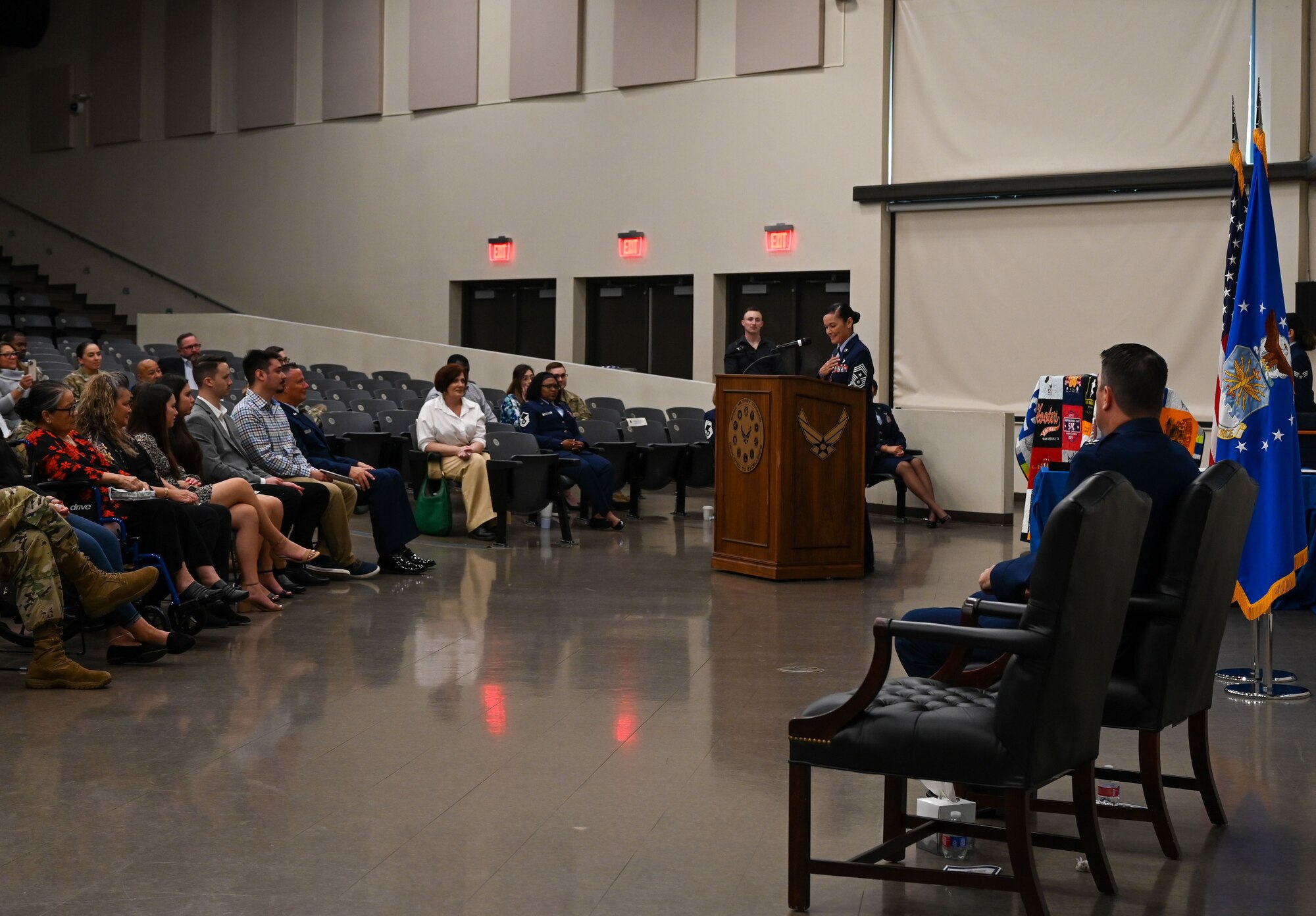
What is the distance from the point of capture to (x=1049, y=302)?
39.2ft

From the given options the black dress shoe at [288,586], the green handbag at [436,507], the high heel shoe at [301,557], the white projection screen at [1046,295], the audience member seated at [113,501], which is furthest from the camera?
the white projection screen at [1046,295]

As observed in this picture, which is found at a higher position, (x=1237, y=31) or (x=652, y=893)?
(x=1237, y=31)

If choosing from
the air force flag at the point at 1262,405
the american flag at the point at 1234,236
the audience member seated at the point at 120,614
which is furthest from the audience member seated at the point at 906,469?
the audience member seated at the point at 120,614

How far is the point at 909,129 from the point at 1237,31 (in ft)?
9.32

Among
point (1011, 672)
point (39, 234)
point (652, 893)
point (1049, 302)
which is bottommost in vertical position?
point (652, 893)

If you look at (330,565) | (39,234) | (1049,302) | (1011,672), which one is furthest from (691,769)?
(39,234)

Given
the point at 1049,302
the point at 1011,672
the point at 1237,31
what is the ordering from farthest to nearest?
the point at 1049,302, the point at 1237,31, the point at 1011,672

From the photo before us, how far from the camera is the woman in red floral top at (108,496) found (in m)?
5.04

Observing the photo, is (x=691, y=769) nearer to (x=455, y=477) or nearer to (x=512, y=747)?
(x=512, y=747)

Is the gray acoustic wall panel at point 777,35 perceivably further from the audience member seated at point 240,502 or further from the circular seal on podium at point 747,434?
the audience member seated at point 240,502

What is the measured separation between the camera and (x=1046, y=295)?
11969 mm

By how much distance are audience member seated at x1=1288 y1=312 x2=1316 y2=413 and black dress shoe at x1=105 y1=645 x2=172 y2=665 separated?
19.6 feet

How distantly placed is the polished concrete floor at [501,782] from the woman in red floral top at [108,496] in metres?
0.27

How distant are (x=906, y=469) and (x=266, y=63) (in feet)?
34.4
